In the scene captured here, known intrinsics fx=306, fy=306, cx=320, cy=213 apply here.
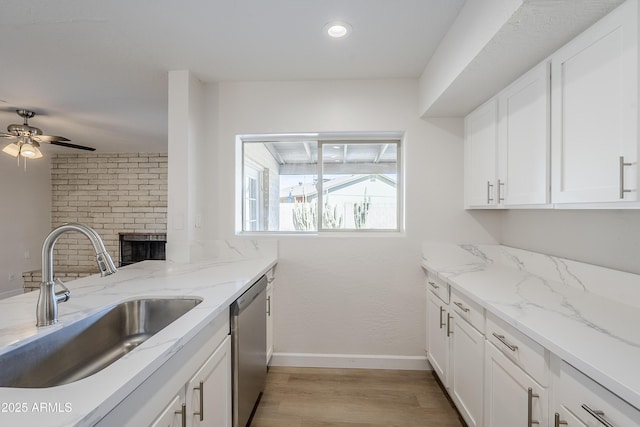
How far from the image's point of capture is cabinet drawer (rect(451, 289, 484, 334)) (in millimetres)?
1542

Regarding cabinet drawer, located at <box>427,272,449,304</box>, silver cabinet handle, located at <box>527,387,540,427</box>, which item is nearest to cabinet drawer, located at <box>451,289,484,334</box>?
cabinet drawer, located at <box>427,272,449,304</box>

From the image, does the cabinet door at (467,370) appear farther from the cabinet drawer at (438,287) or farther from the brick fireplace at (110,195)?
the brick fireplace at (110,195)

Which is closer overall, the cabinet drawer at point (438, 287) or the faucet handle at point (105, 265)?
the faucet handle at point (105, 265)

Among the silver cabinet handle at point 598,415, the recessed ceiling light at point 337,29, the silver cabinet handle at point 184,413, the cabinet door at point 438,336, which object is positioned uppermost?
the recessed ceiling light at point 337,29

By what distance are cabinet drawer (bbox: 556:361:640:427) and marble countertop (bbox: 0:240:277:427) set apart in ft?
3.98

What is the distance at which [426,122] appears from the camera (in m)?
2.49

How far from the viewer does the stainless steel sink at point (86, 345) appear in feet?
3.06

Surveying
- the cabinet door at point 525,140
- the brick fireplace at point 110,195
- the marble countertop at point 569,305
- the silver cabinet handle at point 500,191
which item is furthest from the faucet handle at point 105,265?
the brick fireplace at point 110,195

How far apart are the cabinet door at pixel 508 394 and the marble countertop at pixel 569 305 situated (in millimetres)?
207

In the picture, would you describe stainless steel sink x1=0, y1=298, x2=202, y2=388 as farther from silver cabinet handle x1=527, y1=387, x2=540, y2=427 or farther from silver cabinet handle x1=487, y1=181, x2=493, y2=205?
silver cabinet handle x1=487, y1=181, x2=493, y2=205

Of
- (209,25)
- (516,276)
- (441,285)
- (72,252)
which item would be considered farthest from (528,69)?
(72,252)

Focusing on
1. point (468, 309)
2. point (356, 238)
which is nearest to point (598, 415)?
point (468, 309)

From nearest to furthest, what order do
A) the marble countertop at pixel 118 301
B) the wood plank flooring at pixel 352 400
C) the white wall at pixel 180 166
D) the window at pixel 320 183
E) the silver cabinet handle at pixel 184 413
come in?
the marble countertop at pixel 118 301
the silver cabinet handle at pixel 184 413
the wood plank flooring at pixel 352 400
the white wall at pixel 180 166
the window at pixel 320 183

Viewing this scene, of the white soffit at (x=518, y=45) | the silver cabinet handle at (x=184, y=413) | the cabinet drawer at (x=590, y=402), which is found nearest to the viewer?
the cabinet drawer at (x=590, y=402)
